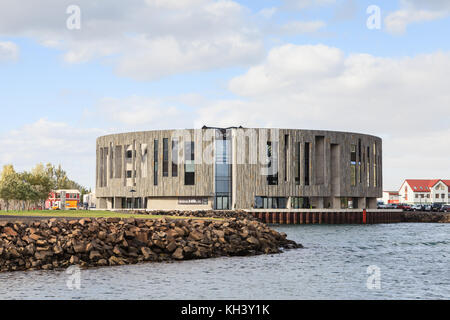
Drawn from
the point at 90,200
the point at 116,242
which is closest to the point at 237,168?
the point at 116,242

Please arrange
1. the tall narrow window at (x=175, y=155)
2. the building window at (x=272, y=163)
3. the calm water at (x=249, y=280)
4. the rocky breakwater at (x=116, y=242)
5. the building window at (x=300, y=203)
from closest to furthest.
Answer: the calm water at (x=249, y=280) → the rocky breakwater at (x=116, y=242) → the building window at (x=272, y=163) → the tall narrow window at (x=175, y=155) → the building window at (x=300, y=203)

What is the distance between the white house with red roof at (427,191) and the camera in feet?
599

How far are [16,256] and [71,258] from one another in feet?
7.54

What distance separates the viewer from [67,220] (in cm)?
3156

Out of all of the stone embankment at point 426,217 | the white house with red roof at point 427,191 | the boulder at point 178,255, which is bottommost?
the stone embankment at point 426,217

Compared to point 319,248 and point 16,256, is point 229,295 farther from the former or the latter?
point 319,248

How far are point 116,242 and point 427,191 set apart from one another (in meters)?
170

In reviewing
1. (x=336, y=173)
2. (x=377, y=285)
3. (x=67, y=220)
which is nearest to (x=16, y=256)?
(x=67, y=220)

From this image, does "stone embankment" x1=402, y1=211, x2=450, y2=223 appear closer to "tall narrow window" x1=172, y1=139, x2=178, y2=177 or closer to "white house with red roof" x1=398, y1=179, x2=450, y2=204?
"tall narrow window" x1=172, y1=139, x2=178, y2=177

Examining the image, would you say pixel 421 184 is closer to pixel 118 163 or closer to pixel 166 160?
pixel 118 163

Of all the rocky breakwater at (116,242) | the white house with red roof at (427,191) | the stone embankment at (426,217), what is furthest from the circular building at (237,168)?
the white house with red roof at (427,191)

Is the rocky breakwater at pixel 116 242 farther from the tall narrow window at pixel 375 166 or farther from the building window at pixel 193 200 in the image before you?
the tall narrow window at pixel 375 166

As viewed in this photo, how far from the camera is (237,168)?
3312 inches

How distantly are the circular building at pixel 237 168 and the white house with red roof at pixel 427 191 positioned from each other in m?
98.5
